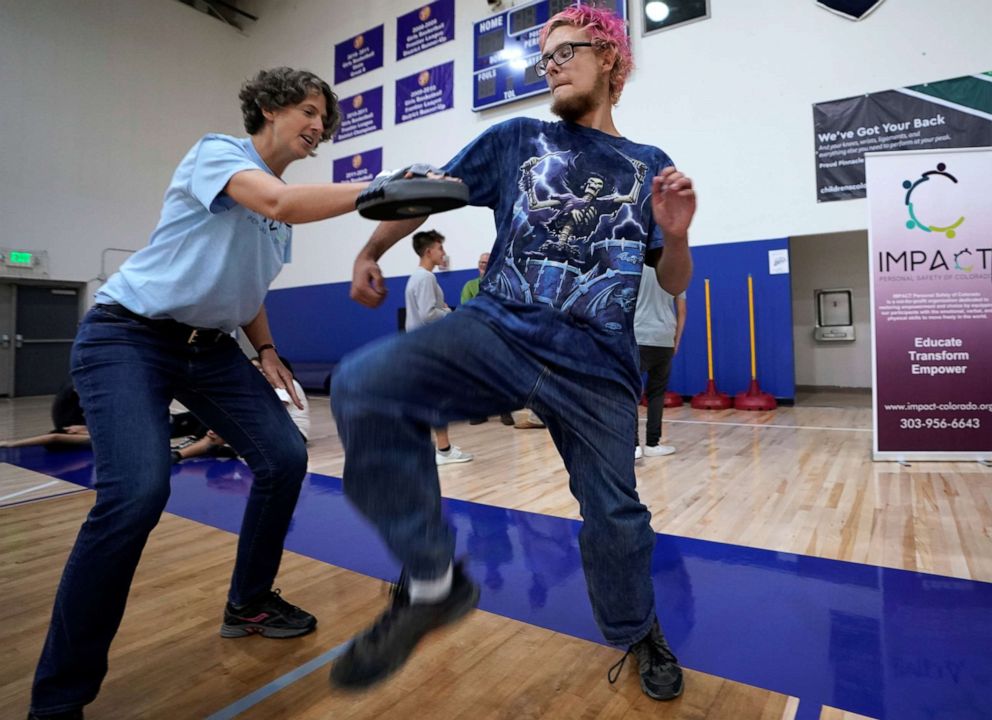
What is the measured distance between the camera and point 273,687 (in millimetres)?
1419

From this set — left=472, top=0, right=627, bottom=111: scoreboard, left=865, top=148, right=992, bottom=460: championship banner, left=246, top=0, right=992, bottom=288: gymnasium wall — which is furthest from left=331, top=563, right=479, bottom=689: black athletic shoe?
left=472, top=0, right=627, bottom=111: scoreboard

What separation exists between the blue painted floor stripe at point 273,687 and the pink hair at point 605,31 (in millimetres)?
1480

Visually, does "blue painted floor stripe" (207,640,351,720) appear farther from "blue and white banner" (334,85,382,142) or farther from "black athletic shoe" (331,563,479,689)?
"blue and white banner" (334,85,382,142)

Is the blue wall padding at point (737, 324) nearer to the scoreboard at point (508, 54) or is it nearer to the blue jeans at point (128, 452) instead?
the scoreboard at point (508, 54)

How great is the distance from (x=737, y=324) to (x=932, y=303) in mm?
3005

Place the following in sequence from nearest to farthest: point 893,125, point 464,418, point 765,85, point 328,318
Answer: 1. point 464,418
2. point 893,125
3. point 765,85
4. point 328,318

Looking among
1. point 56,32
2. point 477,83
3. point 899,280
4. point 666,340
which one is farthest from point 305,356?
point 899,280

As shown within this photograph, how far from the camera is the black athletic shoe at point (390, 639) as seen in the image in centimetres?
91

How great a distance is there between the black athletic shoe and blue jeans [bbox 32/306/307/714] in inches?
24.0

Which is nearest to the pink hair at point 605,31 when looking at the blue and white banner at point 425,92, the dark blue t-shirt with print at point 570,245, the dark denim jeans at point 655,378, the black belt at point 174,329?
the dark blue t-shirt with print at point 570,245

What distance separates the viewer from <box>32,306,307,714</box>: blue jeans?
4.00 feet

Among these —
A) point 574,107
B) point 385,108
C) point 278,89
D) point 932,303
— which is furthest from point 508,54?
point 574,107

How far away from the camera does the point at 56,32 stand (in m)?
9.43

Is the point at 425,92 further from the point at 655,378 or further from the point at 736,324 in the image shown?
the point at 655,378
